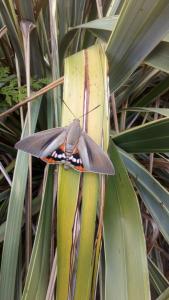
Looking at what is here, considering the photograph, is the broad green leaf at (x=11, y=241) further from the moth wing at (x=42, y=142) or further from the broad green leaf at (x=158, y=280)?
the broad green leaf at (x=158, y=280)

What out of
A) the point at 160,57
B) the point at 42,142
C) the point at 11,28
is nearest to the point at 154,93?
the point at 160,57

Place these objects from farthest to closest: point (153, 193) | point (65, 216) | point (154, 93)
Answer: point (154, 93) → point (153, 193) → point (65, 216)

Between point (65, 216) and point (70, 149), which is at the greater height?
point (70, 149)

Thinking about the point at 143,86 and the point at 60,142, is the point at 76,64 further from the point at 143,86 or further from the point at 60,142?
the point at 143,86

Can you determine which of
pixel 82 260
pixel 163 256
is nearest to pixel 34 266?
pixel 82 260

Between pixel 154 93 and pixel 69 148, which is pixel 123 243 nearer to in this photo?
pixel 69 148

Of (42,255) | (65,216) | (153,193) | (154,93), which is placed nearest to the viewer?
(65,216)

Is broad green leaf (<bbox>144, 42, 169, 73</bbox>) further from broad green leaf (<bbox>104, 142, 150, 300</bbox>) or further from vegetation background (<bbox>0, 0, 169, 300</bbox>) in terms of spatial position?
broad green leaf (<bbox>104, 142, 150, 300</bbox>)
